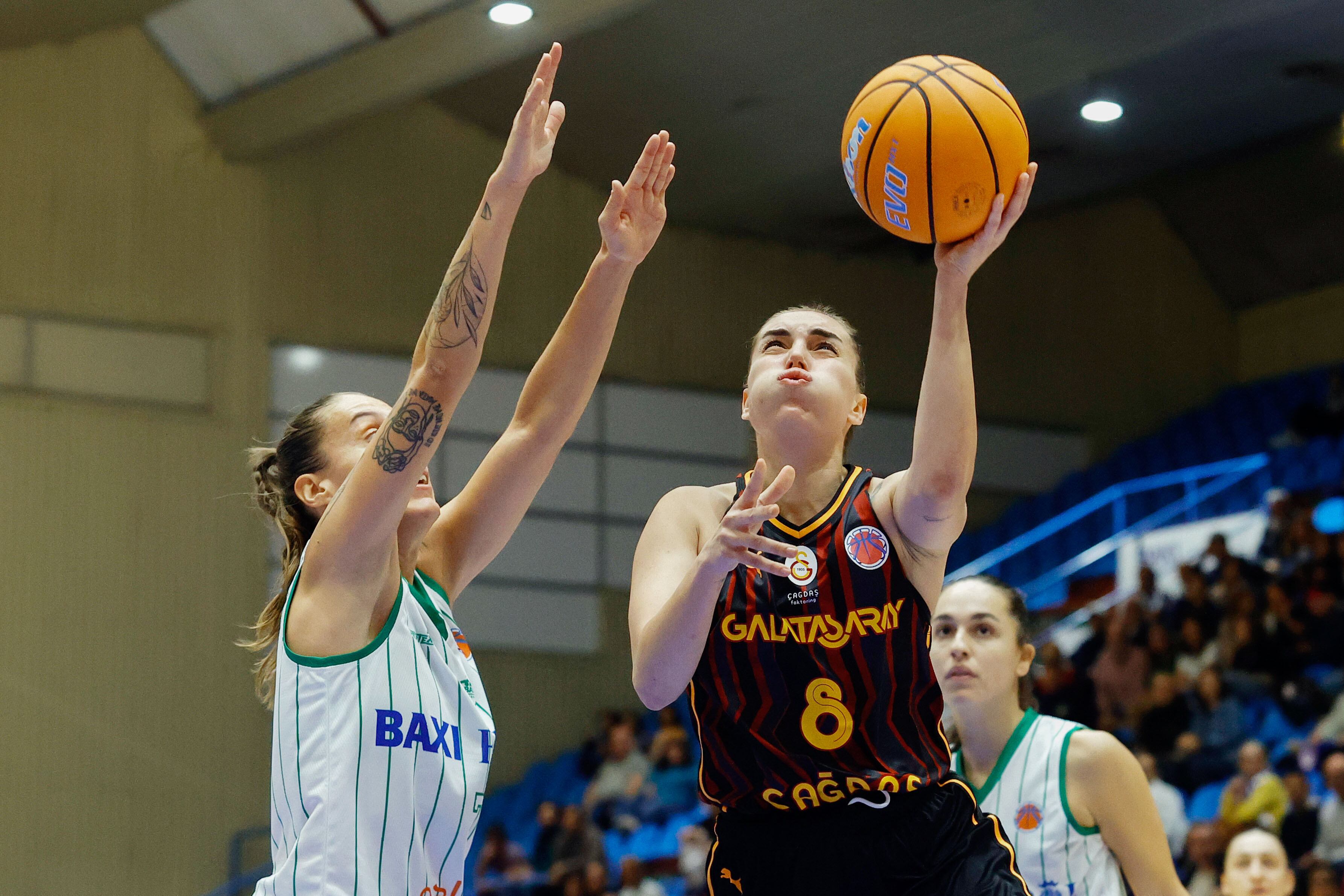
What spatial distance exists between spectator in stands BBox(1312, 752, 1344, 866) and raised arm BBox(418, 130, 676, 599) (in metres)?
6.58

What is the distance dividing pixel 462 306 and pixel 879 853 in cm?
134

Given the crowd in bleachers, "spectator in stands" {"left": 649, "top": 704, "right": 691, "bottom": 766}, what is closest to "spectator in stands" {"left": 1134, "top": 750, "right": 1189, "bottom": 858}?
the crowd in bleachers

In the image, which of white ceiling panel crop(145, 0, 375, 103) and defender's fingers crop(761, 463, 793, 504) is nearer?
defender's fingers crop(761, 463, 793, 504)

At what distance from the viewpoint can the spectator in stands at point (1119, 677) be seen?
→ 11820 millimetres

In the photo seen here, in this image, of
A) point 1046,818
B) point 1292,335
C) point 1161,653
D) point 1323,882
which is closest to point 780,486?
point 1046,818

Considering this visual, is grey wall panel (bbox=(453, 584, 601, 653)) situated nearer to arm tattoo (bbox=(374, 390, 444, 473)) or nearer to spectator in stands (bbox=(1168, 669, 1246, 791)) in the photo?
spectator in stands (bbox=(1168, 669, 1246, 791))

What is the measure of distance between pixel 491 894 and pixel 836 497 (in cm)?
1016

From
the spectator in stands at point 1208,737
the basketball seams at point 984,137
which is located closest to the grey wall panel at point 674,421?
the spectator in stands at point 1208,737

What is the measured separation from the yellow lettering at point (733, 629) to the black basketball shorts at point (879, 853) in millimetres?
372

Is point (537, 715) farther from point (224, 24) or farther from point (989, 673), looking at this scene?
point (989, 673)

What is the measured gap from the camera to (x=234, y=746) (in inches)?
536

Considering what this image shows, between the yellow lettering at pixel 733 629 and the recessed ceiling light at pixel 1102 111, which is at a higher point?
the recessed ceiling light at pixel 1102 111

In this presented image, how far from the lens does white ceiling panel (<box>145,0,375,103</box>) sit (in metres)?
12.6

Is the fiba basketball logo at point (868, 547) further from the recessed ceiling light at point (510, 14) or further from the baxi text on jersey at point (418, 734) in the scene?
the recessed ceiling light at point (510, 14)
